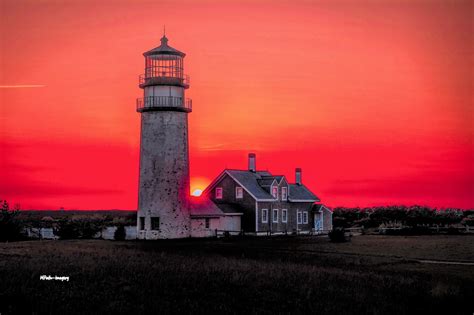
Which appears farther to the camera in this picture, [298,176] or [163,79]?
[298,176]

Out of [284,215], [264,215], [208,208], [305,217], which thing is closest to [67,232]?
[208,208]

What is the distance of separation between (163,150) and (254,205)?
9983 mm

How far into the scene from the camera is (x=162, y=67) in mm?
52719

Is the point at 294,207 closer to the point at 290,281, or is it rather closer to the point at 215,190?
the point at 215,190

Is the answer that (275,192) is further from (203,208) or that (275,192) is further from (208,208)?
(203,208)

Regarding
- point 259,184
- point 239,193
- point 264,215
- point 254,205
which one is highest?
point 259,184

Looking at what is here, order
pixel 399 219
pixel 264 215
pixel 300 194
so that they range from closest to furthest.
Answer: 1. pixel 264 215
2. pixel 300 194
3. pixel 399 219

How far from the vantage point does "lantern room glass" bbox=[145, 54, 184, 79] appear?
52.5 meters

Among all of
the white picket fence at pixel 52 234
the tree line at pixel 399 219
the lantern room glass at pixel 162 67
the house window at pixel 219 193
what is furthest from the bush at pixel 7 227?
the tree line at pixel 399 219

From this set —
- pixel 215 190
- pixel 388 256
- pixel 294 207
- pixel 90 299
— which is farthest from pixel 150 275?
pixel 294 207

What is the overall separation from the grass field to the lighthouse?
1568 centimetres

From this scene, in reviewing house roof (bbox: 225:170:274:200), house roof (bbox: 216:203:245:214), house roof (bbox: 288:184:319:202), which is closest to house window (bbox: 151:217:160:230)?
house roof (bbox: 216:203:245:214)

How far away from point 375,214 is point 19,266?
219 feet

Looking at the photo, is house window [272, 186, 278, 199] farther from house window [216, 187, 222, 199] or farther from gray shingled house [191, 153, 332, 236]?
house window [216, 187, 222, 199]
